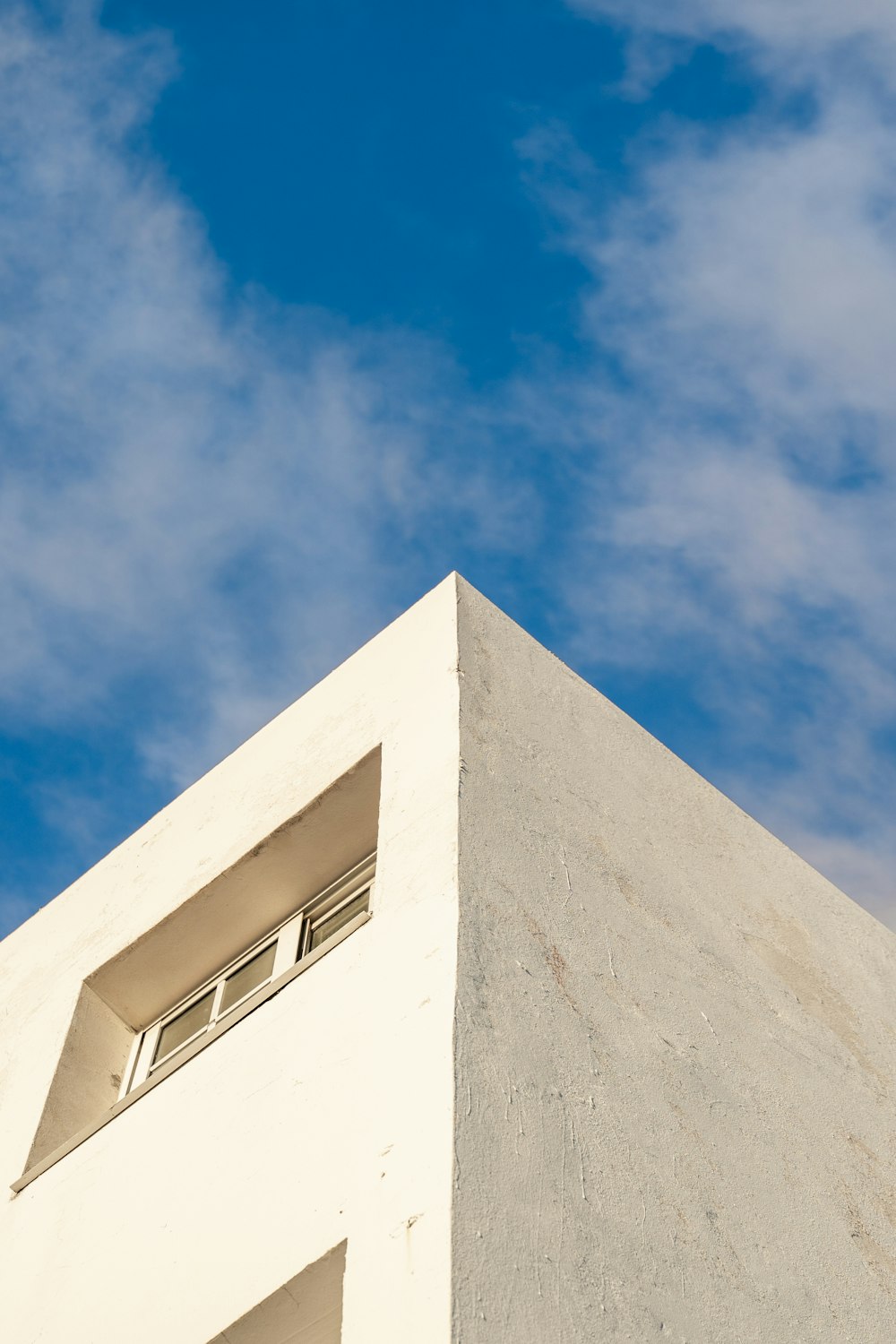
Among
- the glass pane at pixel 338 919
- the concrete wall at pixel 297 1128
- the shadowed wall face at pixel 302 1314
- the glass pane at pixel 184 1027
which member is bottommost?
the shadowed wall face at pixel 302 1314

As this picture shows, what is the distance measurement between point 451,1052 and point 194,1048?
5.44ft

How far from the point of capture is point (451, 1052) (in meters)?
3.62

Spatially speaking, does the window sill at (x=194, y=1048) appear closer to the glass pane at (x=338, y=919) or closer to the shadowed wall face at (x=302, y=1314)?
the glass pane at (x=338, y=919)

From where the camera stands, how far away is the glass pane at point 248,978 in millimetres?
6039

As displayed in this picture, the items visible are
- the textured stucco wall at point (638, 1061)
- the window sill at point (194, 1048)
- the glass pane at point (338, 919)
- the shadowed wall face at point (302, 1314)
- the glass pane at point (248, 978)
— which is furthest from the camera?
the glass pane at point (248, 978)

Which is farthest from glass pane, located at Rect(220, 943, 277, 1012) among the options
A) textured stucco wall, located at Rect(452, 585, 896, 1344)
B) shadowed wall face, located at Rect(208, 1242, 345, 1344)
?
shadowed wall face, located at Rect(208, 1242, 345, 1344)

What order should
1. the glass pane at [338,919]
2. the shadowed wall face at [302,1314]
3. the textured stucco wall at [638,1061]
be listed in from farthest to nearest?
the glass pane at [338,919]
the shadowed wall face at [302,1314]
the textured stucco wall at [638,1061]

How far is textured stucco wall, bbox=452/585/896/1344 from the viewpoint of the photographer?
11.2ft

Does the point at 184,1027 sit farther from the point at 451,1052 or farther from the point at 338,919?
the point at 451,1052

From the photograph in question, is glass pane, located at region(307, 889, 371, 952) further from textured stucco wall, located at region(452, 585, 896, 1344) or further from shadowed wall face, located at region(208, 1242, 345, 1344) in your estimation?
shadowed wall face, located at region(208, 1242, 345, 1344)

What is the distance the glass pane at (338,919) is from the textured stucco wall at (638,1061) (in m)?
1.06

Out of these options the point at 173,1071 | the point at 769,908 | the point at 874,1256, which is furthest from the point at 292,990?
the point at 769,908

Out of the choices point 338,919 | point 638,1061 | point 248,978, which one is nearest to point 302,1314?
point 638,1061

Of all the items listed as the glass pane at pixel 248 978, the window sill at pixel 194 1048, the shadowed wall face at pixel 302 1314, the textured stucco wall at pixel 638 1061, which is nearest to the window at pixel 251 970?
the glass pane at pixel 248 978
